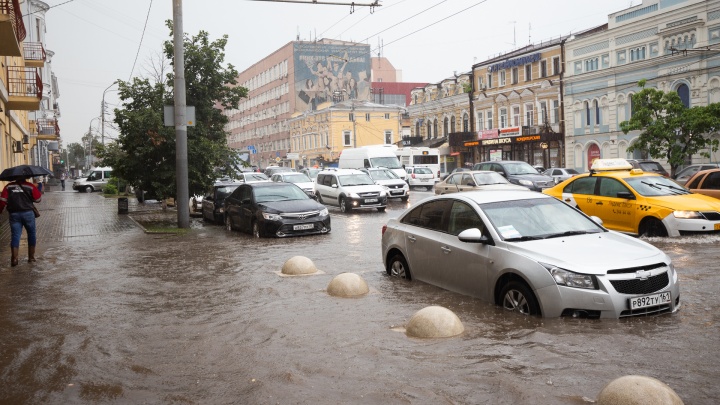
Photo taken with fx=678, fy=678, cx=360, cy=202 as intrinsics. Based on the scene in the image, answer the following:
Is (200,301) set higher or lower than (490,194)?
lower

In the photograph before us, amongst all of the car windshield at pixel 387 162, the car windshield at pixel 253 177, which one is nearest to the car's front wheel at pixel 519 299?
the car windshield at pixel 253 177

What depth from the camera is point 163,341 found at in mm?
6957

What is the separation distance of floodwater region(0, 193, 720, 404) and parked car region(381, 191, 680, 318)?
0.64 ft

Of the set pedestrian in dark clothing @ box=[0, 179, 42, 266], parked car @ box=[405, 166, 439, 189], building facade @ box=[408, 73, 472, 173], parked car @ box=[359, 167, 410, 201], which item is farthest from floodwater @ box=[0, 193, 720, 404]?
building facade @ box=[408, 73, 472, 173]

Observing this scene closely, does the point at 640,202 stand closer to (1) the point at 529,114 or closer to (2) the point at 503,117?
(1) the point at 529,114

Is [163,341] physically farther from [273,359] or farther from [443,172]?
[443,172]

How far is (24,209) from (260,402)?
10.0 m

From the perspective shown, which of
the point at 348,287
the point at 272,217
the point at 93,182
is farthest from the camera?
the point at 93,182

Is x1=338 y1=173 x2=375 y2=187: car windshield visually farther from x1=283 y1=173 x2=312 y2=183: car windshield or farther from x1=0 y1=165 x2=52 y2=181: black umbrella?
x1=0 y1=165 x2=52 y2=181: black umbrella

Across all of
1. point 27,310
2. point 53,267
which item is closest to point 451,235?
point 27,310

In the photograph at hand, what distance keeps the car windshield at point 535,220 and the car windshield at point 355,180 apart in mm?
18014

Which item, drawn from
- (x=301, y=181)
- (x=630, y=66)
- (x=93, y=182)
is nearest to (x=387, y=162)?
(x=301, y=181)

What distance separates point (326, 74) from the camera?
91750mm

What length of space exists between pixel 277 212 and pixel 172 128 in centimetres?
617
